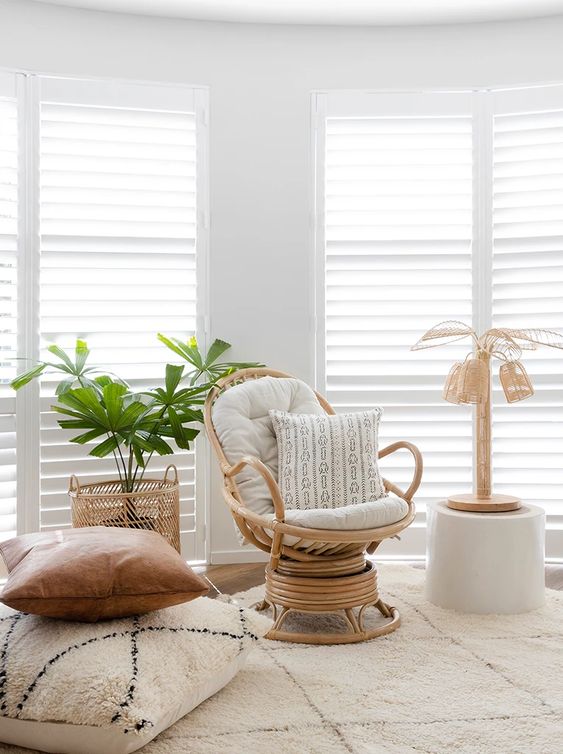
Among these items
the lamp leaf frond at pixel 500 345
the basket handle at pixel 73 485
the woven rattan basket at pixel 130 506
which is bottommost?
the woven rattan basket at pixel 130 506

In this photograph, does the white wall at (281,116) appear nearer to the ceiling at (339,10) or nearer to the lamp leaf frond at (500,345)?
the ceiling at (339,10)

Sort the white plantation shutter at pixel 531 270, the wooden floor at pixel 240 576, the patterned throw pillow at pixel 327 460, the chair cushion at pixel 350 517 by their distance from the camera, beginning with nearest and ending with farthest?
the chair cushion at pixel 350 517
the patterned throw pillow at pixel 327 460
the wooden floor at pixel 240 576
the white plantation shutter at pixel 531 270

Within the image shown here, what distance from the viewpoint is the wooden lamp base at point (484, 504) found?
311cm

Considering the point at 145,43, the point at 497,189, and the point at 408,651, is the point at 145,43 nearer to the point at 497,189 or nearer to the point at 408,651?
the point at 497,189

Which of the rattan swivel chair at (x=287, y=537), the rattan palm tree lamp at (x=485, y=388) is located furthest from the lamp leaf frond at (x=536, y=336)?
the rattan swivel chair at (x=287, y=537)

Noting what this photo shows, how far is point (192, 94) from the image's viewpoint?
152 inches

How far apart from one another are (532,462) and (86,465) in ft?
7.03

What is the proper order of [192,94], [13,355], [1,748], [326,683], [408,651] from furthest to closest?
[192,94] < [13,355] < [408,651] < [326,683] < [1,748]

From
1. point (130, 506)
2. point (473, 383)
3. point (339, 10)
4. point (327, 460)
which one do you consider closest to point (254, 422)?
point (327, 460)

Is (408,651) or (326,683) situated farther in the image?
(408,651)

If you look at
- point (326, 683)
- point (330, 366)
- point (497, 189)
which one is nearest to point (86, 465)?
point (330, 366)

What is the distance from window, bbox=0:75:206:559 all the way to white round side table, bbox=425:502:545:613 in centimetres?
135

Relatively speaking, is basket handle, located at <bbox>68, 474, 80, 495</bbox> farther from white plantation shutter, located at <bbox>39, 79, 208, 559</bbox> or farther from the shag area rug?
the shag area rug

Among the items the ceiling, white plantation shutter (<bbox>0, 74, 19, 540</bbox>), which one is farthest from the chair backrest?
the ceiling
